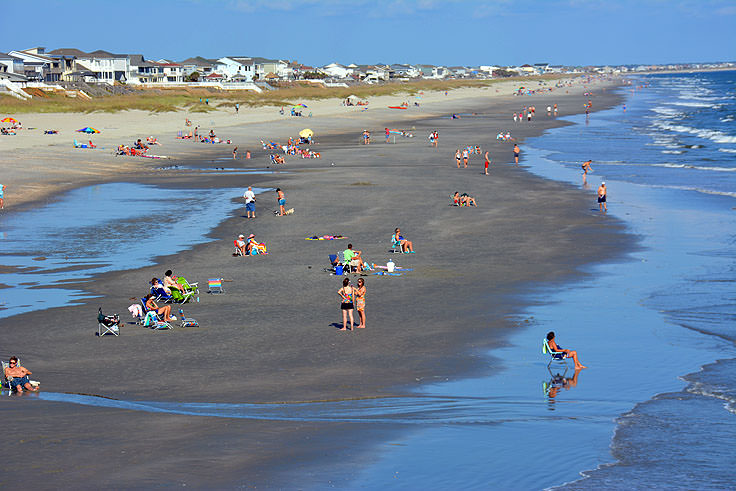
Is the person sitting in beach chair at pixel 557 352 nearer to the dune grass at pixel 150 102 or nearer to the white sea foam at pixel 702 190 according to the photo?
the white sea foam at pixel 702 190

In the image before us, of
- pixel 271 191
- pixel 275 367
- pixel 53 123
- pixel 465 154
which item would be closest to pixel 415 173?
pixel 465 154

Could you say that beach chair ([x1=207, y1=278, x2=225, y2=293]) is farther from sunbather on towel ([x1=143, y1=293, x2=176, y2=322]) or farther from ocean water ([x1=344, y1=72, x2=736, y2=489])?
ocean water ([x1=344, y1=72, x2=736, y2=489])

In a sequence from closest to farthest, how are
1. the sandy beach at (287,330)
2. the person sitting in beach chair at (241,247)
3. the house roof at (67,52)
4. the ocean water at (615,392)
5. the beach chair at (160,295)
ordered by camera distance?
the ocean water at (615,392) < the sandy beach at (287,330) < the beach chair at (160,295) < the person sitting in beach chair at (241,247) < the house roof at (67,52)

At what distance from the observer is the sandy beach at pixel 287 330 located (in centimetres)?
1301

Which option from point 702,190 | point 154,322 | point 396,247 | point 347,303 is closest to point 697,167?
point 702,190

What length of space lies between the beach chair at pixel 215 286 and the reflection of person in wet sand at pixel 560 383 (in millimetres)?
10520

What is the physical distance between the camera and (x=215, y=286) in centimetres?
2425

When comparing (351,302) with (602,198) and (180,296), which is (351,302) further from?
(602,198)

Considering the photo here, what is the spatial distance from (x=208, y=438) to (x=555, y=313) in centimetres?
1123

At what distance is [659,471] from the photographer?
12.5 metres

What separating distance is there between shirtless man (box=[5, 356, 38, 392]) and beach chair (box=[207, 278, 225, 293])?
8140 millimetres

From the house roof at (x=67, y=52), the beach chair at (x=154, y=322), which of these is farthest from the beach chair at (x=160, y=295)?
the house roof at (x=67, y=52)

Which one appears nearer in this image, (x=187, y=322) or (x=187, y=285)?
(x=187, y=322)

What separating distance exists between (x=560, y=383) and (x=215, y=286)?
11.0m
